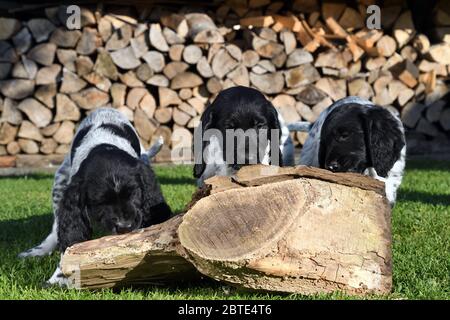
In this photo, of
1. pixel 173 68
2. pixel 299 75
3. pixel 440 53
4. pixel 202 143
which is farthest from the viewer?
pixel 440 53

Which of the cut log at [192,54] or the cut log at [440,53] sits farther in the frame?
the cut log at [440,53]

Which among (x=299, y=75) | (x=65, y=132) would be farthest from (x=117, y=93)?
(x=299, y=75)

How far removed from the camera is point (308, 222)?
11.3ft

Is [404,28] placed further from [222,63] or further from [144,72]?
[144,72]

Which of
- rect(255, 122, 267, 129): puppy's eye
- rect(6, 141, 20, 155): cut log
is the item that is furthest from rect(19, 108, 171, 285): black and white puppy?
rect(6, 141, 20, 155): cut log

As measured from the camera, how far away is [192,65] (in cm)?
1112

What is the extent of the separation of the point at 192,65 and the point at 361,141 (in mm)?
6332

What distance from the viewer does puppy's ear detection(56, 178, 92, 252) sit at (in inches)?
164

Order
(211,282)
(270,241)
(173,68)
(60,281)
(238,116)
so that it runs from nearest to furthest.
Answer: (270,241), (60,281), (211,282), (238,116), (173,68)

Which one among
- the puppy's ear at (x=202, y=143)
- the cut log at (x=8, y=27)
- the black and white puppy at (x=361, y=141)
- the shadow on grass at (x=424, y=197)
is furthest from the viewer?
the cut log at (x=8, y=27)

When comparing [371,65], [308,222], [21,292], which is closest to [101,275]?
[21,292]

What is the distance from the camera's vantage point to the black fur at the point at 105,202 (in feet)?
13.7

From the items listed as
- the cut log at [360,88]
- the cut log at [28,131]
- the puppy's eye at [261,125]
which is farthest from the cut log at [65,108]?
the puppy's eye at [261,125]

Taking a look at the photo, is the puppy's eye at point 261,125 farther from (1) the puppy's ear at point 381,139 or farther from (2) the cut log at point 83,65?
(2) the cut log at point 83,65
